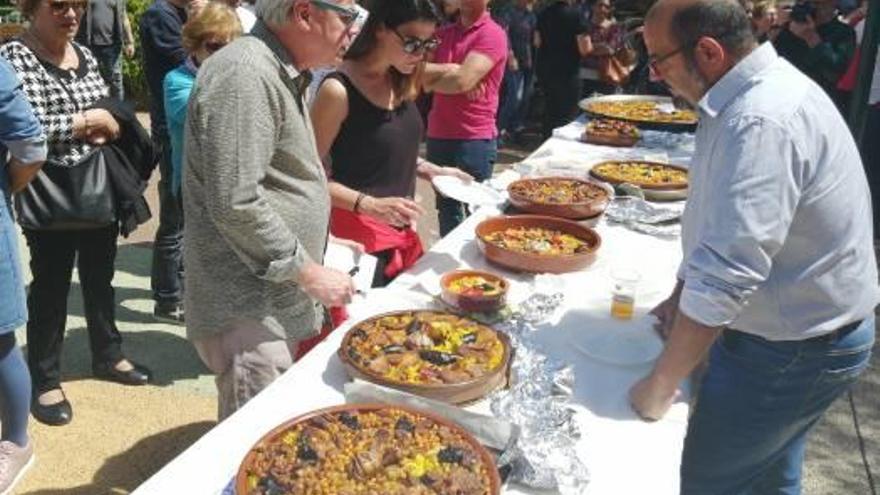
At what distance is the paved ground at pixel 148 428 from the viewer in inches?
110

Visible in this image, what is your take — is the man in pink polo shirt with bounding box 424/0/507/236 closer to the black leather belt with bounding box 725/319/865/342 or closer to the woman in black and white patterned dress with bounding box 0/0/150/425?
the woman in black and white patterned dress with bounding box 0/0/150/425

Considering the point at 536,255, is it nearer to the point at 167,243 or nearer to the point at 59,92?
the point at 59,92

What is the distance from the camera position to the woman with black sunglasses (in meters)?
3.23

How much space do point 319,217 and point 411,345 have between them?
1.40 feet

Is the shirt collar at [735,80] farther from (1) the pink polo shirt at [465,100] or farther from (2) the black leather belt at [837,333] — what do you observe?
(1) the pink polo shirt at [465,100]

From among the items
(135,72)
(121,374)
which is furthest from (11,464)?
(135,72)

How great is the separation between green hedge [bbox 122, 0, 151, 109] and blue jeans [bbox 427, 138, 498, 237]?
6044mm

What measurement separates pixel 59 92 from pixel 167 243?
4.12 feet

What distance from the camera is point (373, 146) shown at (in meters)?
2.58

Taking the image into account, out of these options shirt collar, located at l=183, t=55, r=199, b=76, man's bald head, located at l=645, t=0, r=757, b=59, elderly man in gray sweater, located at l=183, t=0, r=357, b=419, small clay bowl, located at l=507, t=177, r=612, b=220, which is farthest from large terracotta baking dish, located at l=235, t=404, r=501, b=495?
shirt collar, located at l=183, t=55, r=199, b=76

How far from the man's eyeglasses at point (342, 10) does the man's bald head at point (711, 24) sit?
2.41ft

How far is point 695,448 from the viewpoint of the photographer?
1980mm

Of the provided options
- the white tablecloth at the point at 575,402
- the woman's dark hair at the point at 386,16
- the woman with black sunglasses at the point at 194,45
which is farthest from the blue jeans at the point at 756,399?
the woman with black sunglasses at the point at 194,45

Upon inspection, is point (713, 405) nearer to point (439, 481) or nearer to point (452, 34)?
point (439, 481)
